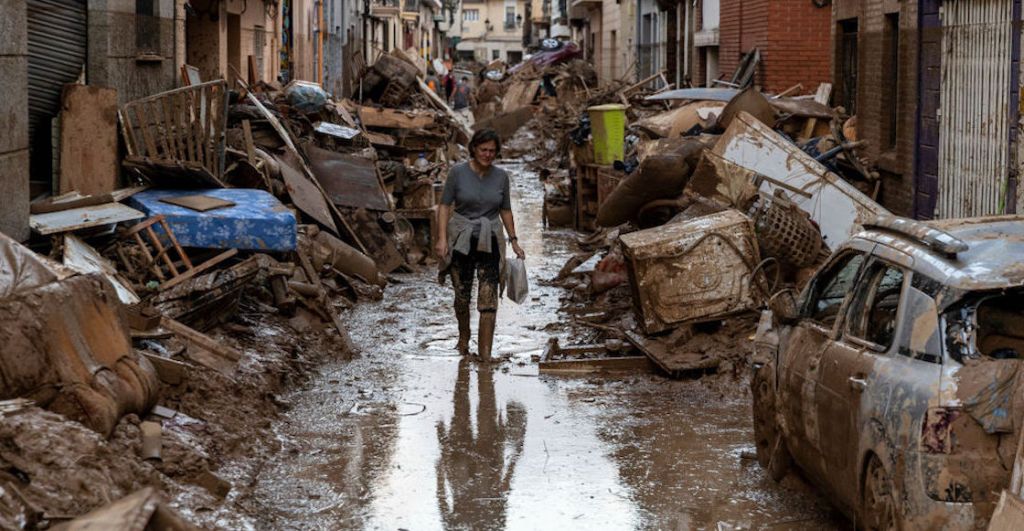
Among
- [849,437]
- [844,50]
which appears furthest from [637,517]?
[844,50]

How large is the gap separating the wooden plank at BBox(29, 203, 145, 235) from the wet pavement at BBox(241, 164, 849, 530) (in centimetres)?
200

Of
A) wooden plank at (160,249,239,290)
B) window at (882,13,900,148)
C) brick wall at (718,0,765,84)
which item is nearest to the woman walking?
wooden plank at (160,249,239,290)

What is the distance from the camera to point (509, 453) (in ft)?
26.1

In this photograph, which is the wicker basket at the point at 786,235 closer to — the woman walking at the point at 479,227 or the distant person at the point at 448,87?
the woman walking at the point at 479,227

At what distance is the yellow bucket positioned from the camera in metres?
18.0

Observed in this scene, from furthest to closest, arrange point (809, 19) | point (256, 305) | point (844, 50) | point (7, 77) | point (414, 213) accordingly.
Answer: point (809, 19), point (844, 50), point (414, 213), point (256, 305), point (7, 77)

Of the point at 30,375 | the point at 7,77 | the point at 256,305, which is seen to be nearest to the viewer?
the point at 30,375

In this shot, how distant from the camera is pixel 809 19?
2136 centimetres

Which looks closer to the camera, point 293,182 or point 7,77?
point 7,77

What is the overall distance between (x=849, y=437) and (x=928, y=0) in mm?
8964

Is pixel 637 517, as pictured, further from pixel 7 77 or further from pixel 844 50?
pixel 844 50

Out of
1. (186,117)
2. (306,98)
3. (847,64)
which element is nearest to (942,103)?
(847,64)

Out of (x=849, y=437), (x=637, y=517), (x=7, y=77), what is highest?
(x=7, y=77)

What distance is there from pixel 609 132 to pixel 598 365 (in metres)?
8.19
